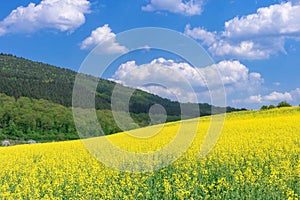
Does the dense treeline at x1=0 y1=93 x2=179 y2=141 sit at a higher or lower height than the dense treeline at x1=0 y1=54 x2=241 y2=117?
lower

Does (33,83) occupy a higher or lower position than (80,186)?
higher

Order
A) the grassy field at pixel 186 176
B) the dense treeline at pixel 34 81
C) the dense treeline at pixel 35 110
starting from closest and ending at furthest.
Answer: the grassy field at pixel 186 176
the dense treeline at pixel 35 110
the dense treeline at pixel 34 81

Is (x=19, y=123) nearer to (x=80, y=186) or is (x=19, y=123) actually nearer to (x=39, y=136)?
(x=39, y=136)

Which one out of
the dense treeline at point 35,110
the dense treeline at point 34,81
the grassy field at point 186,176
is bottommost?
the grassy field at point 186,176

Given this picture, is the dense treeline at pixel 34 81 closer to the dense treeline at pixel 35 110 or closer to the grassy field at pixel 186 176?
the dense treeline at pixel 35 110

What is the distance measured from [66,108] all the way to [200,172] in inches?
3962

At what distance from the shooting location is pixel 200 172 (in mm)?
11453

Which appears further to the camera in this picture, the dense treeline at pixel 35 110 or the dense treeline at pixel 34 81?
the dense treeline at pixel 34 81

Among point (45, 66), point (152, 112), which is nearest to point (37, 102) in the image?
point (45, 66)

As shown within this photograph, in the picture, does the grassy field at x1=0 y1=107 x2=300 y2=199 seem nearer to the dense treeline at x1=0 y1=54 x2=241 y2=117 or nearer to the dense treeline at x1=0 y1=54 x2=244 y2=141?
the dense treeline at x1=0 y1=54 x2=244 y2=141

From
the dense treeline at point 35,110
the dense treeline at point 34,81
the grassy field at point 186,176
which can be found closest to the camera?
the grassy field at point 186,176

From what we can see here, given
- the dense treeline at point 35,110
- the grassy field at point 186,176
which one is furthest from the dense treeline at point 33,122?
the grassy field at point 186,176

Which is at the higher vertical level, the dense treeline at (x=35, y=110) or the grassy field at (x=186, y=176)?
the dense treeline at (x=35, y=110)

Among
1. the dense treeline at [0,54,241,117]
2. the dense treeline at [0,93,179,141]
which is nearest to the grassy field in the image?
the dense treeline at [0,93,179,141]
